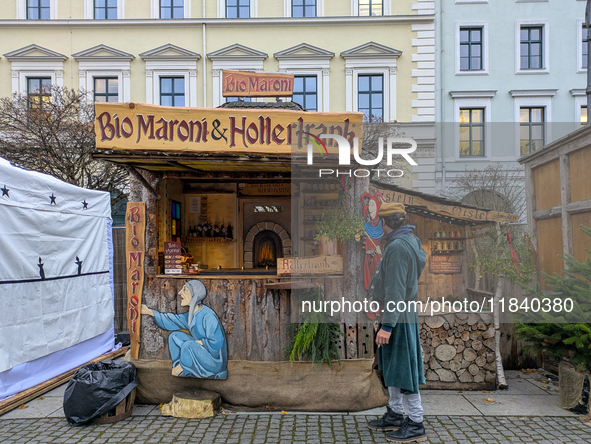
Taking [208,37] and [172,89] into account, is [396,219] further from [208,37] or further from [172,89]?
[208,37]

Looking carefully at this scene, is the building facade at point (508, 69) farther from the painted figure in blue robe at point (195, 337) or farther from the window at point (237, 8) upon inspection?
the painted figure in blue robe at point (195, 337)

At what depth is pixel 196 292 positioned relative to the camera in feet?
17.0

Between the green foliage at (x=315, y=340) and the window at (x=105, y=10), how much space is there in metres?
18.1

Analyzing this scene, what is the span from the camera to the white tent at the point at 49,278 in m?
5.17

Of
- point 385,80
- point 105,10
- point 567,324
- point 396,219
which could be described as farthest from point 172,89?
point 567,324

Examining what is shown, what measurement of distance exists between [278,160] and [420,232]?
4494mm

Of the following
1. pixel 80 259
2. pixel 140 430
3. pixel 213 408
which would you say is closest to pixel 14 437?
pixel 140 430

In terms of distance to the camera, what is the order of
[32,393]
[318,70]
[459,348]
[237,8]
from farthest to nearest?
[237,8] → [318,70] → [459,348] → [32,393]

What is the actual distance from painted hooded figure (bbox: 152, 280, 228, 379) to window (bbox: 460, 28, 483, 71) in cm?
1789

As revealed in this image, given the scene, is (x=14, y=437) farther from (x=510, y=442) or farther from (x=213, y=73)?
(x=213, y=73)

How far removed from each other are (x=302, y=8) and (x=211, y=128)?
53.0 ft

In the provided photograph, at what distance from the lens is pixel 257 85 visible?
6070 millimetres

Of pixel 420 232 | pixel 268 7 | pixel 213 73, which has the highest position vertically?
pixel 268 7

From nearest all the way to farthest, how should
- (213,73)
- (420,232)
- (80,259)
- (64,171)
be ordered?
(80,259) → (420,232) → (64,171) → (213,73)
